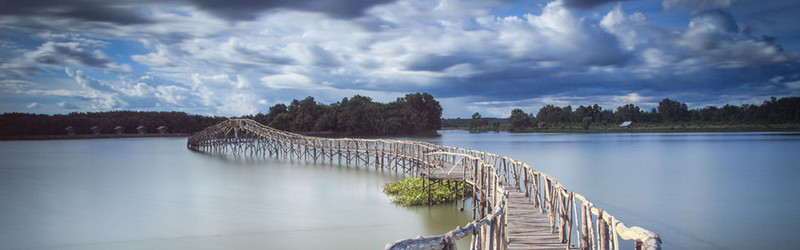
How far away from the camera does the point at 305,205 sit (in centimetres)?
1884

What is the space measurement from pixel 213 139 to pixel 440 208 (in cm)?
4087

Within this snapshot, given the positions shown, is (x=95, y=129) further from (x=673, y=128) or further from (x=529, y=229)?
(x=673, y=128)

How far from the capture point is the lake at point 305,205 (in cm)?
1419

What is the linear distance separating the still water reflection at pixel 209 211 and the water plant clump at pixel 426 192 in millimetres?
626

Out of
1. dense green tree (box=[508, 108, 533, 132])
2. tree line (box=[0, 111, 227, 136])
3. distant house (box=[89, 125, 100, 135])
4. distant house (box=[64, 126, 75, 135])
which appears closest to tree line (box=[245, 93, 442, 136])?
tree line (box=[0, 111, 227, 136])

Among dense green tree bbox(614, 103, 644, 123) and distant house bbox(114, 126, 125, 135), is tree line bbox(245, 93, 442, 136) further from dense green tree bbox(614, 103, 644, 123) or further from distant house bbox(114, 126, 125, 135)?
dense green tree bbox(614, 103, 644, 123)

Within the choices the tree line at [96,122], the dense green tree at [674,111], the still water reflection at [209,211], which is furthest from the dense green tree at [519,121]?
the still water reflection at [209,211]

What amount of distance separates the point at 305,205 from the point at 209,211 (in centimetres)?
345

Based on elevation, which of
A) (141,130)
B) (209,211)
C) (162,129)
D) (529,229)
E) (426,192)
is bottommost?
(209,211)

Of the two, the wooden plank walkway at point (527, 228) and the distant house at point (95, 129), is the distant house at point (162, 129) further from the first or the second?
the wooden plank walkway at point (527, 228)

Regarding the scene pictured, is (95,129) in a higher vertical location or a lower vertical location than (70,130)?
higher

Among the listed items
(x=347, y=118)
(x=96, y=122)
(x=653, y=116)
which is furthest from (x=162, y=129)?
(x=653, y=116)

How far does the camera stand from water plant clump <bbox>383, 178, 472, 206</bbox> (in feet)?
58.0

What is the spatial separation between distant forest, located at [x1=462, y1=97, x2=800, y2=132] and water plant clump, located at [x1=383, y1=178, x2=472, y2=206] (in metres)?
96.5
